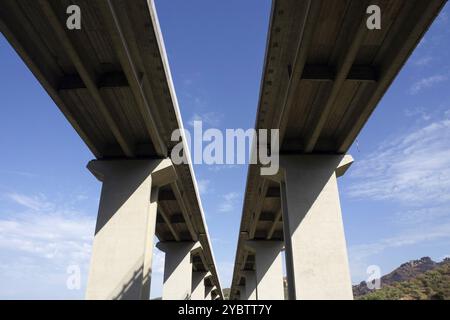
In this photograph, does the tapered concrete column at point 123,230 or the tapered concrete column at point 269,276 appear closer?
the tapered concrete column at point 123,230

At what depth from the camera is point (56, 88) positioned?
11117 millimetres

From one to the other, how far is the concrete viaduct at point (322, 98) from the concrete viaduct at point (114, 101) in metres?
3.82

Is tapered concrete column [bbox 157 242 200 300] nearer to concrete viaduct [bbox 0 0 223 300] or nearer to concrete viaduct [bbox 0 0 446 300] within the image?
concrete viaduct [bbox 0 0 223 300]

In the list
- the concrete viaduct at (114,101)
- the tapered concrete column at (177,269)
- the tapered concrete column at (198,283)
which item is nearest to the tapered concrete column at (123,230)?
the concrete viaduct at (114,101)

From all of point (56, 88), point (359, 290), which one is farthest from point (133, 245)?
point (359, 290)

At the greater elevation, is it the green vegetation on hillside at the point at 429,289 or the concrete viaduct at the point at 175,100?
the concrete viaduct at the point at 175,100

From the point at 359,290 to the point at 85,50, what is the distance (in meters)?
124

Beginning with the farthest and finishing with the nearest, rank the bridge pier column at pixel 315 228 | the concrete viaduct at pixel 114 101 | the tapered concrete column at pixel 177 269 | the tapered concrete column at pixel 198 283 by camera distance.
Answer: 1. the tapered concrete column at pixel 198 283
2. the tapered concrete column at pixel 177 269
3. the bridge pier column at pixel 315 228
4. the concrete viaduct at pixel 114 101

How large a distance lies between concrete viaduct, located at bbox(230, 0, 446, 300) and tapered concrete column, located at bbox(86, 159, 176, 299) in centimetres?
561

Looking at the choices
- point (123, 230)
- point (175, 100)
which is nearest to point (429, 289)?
point (123, 230)

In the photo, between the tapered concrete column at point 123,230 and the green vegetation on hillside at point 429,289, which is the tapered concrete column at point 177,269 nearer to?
the tapered concrete column at point 123,230

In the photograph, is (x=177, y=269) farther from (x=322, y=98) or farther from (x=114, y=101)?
(x=322, y=98)

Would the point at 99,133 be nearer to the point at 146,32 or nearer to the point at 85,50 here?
the point at 85,50

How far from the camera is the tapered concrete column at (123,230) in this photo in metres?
12.9
